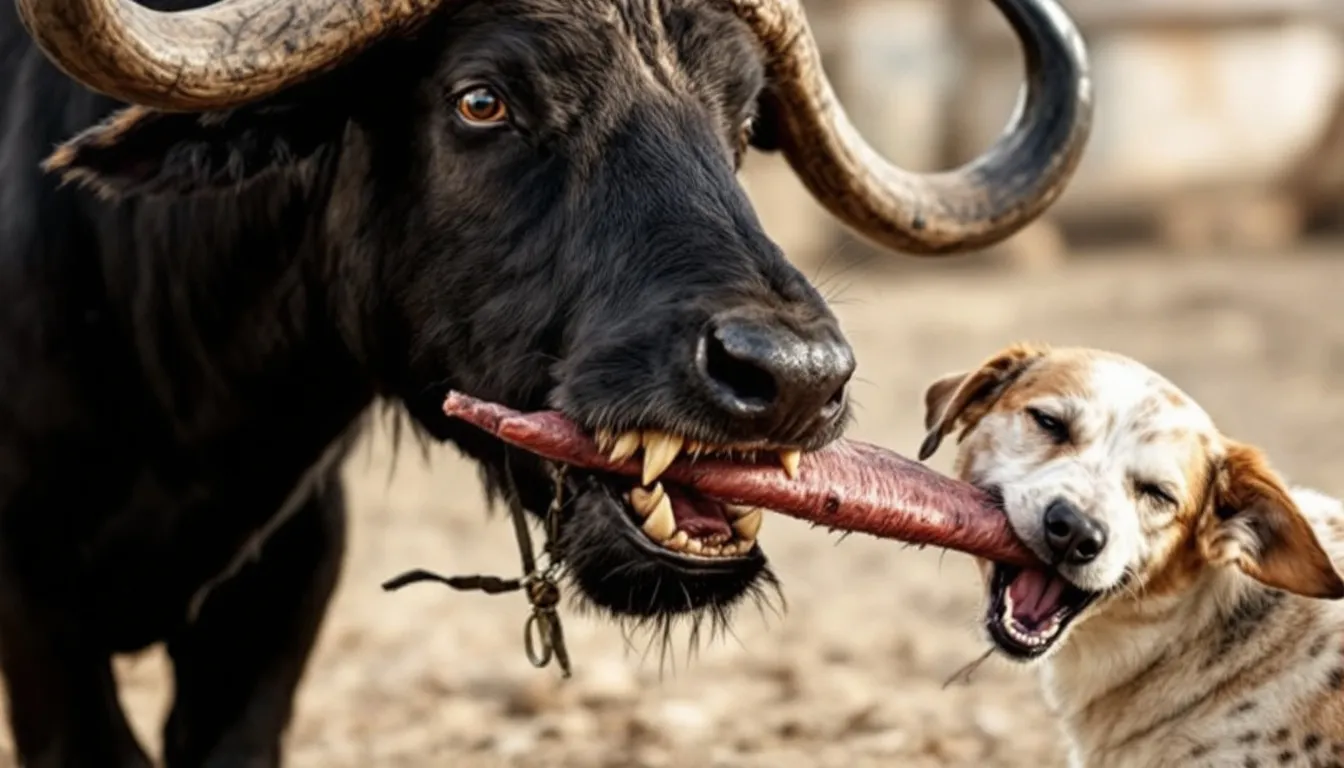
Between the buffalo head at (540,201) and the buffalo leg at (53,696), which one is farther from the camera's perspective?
the buffalo leg at (53,696)

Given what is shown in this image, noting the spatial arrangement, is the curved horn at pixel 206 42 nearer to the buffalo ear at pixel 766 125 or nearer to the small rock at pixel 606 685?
the buffalo ear at pixel 766 125

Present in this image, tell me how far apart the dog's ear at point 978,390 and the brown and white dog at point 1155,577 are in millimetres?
33

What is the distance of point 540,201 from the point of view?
390 centimetres

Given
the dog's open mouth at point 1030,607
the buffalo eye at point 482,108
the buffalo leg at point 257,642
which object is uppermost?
the buffalo eye at point 482,108

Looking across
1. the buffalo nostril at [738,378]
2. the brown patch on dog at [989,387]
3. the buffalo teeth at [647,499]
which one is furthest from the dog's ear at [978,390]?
the buffalo nostril at [738,378]

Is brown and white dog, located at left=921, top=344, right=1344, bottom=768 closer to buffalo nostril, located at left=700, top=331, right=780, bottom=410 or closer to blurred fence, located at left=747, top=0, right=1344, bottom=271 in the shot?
buffalo nostril, located at left=700, top=331, right=780, bottom=410

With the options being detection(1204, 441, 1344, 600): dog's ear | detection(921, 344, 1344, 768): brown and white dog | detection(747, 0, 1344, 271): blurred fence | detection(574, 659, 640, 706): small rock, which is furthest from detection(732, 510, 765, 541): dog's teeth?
detection(747, 0, 1344, 271): blurred fence

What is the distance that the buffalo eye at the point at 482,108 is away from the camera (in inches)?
154

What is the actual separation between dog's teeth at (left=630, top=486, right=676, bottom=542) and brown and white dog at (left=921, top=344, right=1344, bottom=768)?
2.37ft

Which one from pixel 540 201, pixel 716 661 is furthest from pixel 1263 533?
pixel 716 661

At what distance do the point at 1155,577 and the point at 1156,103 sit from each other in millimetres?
13384

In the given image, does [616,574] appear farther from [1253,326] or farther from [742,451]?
[1253,326]

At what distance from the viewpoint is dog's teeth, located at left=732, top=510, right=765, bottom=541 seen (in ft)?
12.1

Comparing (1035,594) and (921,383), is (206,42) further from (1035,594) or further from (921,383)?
(921,383)
